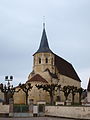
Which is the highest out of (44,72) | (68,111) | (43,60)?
(43,60)

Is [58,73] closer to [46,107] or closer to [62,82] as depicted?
[62,82]

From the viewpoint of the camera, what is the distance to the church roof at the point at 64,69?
271 feet

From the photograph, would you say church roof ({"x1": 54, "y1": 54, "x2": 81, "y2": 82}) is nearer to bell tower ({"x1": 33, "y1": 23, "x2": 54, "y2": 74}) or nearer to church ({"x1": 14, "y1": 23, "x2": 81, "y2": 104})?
church ({"x1": 14, "y1": 23, "x2": 81, "y2": 104})

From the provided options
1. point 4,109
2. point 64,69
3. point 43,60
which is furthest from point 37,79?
point 4,109

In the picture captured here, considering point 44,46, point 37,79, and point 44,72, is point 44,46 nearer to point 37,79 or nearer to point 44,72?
point 44,72

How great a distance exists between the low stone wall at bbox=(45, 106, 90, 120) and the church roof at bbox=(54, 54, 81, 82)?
4567cm

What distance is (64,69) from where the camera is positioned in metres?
86.6

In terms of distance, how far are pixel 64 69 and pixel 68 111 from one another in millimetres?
55098

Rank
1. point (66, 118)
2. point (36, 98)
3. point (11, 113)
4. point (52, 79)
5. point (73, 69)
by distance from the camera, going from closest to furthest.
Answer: point (66, 118) → point (11, 113) → point (36, 98) → point (52, 79) → point (73, 69)

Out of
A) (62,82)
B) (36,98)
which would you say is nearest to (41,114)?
(36,98)

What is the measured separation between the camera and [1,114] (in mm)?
34969

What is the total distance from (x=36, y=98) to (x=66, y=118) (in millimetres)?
38252

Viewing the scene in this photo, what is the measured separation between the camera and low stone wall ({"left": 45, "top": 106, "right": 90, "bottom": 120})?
95.7 feet

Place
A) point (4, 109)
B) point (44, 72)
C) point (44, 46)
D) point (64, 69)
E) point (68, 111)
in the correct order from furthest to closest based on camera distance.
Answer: point (64, 69) < point (44, 46) < point (44, 72) < point (4, 109) < point (68, 111)
